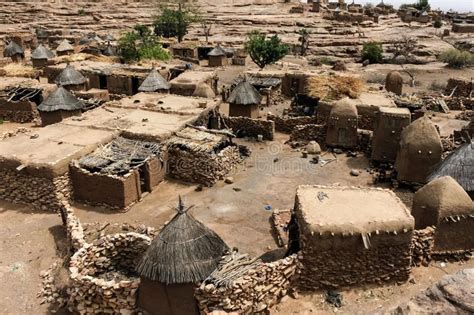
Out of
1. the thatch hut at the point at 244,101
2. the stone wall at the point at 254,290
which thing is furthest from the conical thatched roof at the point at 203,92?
the stone wall at the point at 254,290

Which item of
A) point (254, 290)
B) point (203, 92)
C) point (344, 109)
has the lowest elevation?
point (254, 290)

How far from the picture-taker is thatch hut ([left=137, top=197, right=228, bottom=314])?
9039mm

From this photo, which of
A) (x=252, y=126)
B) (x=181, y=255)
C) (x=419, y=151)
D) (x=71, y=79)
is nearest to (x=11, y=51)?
(x=71, y=79)

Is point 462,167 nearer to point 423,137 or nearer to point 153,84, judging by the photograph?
point 423,137

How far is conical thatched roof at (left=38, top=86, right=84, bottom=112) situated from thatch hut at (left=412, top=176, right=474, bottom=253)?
17.9 m

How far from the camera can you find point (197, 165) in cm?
1722

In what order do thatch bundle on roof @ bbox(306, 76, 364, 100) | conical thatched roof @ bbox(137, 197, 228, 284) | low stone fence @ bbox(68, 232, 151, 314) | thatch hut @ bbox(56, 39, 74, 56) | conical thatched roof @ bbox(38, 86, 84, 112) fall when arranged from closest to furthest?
conical thatched roof @ bbox(137, 197, 228, 284), low stone fence @ bbox(68, 232, 151, 314), conical thatched roof @ bbox(38, 86, 84, 112), thatch bundle on roof @ bbox(306, 76, 364, 100), thatch hut @ bbox(56, 39, 74, 56)

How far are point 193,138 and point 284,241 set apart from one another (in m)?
6.78

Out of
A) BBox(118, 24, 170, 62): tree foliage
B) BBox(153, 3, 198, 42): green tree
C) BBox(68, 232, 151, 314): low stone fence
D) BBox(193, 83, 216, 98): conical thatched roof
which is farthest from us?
BBox(153, 3, 198, 42): green tree

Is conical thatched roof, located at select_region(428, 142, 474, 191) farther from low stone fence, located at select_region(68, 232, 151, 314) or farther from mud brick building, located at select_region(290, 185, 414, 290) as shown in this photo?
low stone fence, located at select_region(68, 232, 151, 314)

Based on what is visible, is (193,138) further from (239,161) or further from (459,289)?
(459,289)

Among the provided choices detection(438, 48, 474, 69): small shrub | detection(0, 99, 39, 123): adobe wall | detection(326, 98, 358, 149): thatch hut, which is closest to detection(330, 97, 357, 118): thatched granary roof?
detection(326, 98, 358, 149): thatch hut

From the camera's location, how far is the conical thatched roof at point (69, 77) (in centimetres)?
2694

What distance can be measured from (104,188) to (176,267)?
717cm
